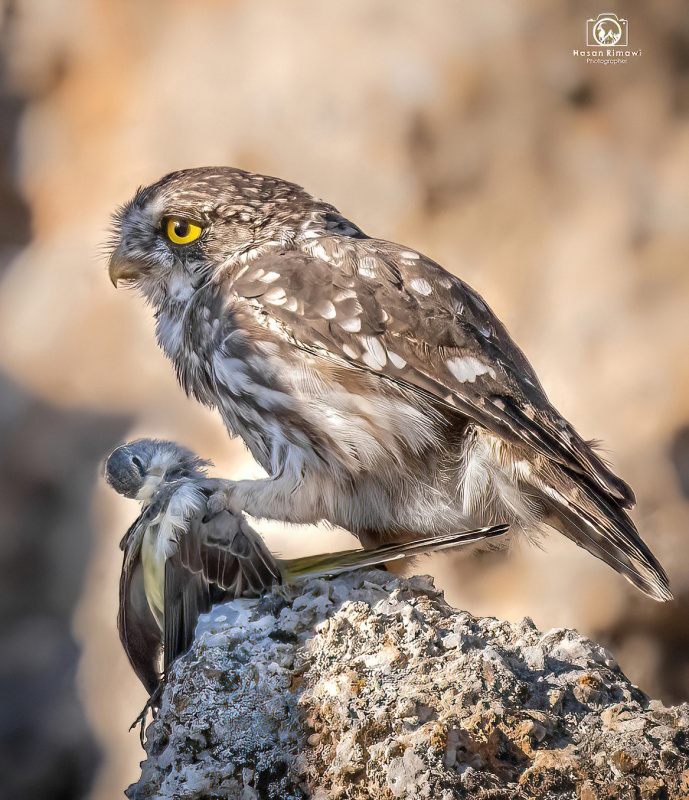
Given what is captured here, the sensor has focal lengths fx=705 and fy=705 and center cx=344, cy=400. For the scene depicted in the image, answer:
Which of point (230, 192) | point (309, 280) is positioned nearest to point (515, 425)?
point (309, 280)

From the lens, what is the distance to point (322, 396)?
65.6 inches

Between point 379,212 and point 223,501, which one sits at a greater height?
point 379,212

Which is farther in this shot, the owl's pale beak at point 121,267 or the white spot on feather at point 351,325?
the owl's pale beak at point 121,267

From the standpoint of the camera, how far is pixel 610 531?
1.57m

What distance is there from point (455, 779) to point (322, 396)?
2.78 ft

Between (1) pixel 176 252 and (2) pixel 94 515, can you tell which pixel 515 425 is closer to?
(1) pixel 176 252

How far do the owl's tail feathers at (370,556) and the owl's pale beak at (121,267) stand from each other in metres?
0.97

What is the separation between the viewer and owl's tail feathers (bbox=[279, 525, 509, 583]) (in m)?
1.63

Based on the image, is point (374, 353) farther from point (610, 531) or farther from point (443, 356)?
point (610, 531)

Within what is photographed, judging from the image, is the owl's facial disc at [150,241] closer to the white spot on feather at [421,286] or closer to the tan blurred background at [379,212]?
the white spot on feather at [421,286]

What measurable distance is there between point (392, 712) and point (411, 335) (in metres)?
0.81

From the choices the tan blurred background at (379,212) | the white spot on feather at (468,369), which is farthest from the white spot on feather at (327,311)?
the tan blurred background at (379,212)

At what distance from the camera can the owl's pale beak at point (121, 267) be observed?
2.05 metres

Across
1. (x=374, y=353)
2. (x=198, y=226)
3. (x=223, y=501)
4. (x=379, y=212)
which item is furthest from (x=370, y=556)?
(x=379, y=212)
